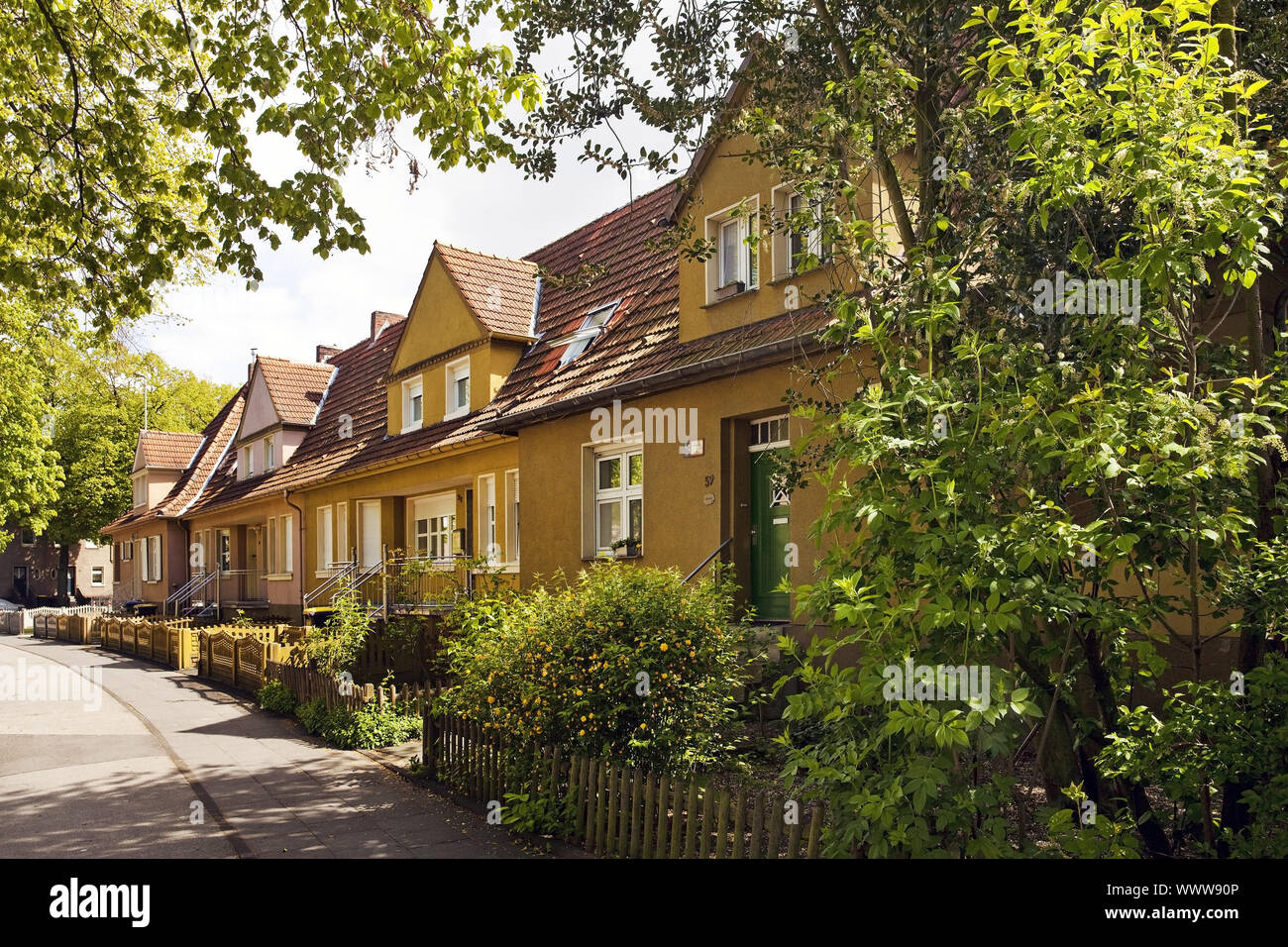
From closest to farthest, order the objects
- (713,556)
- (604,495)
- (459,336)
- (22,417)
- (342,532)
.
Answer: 1. (713,556)
2. (604,495)
3. (459,336)
4. (342,532)
5. (22,417)

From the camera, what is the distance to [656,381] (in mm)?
12617

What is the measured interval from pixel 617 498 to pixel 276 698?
236 inches

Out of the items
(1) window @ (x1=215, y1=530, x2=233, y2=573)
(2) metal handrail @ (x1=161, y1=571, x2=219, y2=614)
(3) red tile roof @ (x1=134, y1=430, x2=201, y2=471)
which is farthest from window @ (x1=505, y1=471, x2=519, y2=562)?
(3) red tile roof @ (x1=134, y1=430, x2=201, y2=471)

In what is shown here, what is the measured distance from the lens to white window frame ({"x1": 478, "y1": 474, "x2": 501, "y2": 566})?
18234 millimetres

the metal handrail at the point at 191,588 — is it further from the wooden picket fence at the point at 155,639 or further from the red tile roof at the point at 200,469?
the wooden picket fence at the point at 155,639

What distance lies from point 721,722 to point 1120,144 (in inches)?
204

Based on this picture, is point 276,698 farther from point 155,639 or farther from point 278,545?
point 278,545

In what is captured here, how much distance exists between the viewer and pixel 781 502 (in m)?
11.8

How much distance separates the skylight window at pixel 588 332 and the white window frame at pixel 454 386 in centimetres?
325

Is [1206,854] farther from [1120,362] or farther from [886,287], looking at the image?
[886,287]

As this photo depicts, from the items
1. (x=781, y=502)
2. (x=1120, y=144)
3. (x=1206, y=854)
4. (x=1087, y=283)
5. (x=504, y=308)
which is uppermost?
(x=504, y=308)

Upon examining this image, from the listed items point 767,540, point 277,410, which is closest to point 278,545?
point 277,410

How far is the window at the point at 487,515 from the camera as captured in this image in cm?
1827
